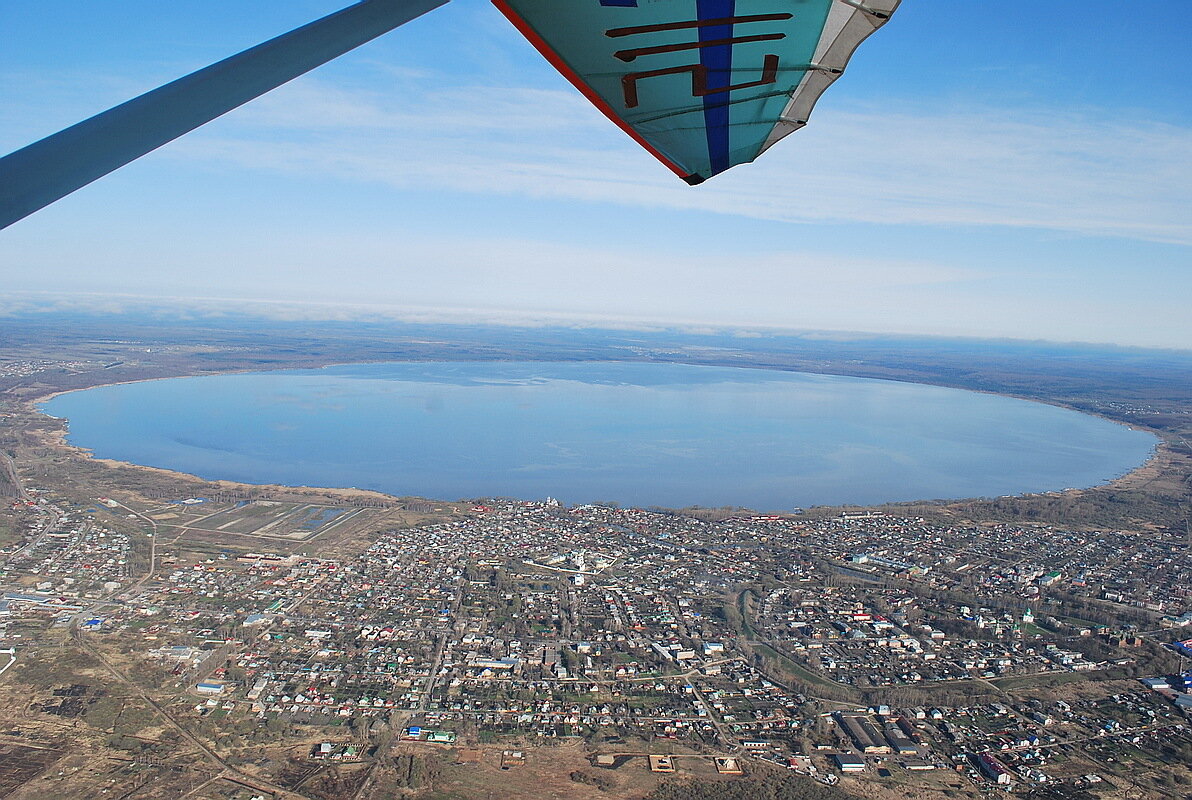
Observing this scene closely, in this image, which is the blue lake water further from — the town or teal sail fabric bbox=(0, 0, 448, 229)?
teal sail fabric bbox=(0, 0, 448, 229)

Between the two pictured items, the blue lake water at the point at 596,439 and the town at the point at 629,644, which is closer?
the town at the point at 629,644

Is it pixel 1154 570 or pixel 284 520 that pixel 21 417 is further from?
pixel 1154 570

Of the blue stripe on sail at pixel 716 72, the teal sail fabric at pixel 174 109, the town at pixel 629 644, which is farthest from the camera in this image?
the town at pixel 629 644

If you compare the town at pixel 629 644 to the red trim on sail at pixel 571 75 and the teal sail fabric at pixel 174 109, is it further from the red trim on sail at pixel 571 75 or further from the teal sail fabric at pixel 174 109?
the teal sail fabric at pixel 174 109

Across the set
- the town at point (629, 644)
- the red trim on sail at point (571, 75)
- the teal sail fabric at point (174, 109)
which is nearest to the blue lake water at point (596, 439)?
the town at point (629, 644)

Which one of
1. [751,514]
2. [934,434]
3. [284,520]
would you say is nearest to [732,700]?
[751,514]

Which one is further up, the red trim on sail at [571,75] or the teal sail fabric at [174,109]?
the red trim on sail at [571,75]

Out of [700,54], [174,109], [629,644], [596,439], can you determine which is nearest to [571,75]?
[700,54]

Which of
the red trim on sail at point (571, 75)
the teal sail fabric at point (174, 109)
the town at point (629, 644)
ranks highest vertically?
the red trim on sail at point (571, 75)
